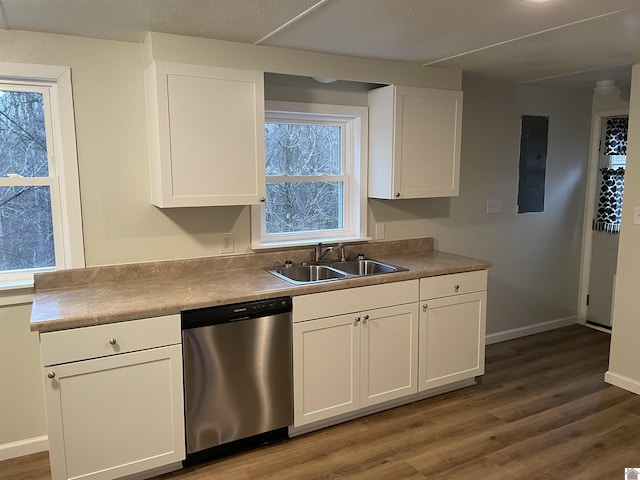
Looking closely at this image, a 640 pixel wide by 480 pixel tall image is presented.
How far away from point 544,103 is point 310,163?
2.26 meters

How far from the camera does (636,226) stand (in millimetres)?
3213

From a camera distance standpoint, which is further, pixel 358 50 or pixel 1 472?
pixel 358 50

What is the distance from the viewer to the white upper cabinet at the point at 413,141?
3148 millimetres

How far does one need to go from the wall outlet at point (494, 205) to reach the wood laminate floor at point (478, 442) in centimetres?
133

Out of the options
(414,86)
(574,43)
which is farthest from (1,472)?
(574,43)

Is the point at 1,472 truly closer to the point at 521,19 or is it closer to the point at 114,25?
Answer: the point at 114,25

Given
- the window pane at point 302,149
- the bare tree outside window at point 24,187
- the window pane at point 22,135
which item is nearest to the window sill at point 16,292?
the bare tree outside window at point 24,187

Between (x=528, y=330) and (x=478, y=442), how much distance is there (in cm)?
201

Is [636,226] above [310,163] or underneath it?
underneath

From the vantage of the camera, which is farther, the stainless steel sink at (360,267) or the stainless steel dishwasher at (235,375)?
the stainless steel sink at (360,267)

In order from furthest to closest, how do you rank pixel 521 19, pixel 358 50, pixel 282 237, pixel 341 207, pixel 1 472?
pixel 341 207, pixel 282 237, pixel 358 50, pixel 1 472, pixel 521 19

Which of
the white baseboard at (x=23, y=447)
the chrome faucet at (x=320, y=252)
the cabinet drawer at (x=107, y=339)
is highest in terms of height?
the chrome faucet at (x=320, y=252)

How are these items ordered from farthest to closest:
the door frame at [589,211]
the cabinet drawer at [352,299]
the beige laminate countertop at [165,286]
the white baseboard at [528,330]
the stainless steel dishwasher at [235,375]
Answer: the door frame at [589,211], the white baseboard at [528,330], the cabinet drawer at [352,299], the stainless steel dishwasher at [235,375], the beige laminate countertop at [165,286]

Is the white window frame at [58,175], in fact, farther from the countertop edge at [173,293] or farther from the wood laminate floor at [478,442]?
the wood laminate floor at [478,442]
